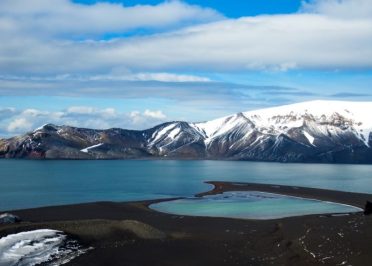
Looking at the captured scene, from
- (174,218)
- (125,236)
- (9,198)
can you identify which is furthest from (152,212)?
(9,198)

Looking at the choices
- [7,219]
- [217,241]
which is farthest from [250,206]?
[7,219]

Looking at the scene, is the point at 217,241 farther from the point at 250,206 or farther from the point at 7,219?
the point at 250,206

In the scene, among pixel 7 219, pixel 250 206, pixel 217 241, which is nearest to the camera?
pixel 217 241

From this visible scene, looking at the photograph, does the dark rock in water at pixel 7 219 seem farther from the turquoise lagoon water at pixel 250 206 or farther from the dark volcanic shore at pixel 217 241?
the turquoise lagoon water at pixel 250 206

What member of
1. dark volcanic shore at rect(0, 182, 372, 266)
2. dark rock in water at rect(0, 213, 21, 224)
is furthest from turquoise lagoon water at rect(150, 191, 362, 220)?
dark rock in water at rect(0, 213, 21, 224)

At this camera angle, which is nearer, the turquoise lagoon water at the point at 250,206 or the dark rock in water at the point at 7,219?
the dark rock in water at the point at 7,219

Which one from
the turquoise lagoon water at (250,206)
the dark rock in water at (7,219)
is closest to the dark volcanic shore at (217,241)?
the dark rock in water at (7,219)

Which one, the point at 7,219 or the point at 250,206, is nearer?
the point at 7,219
